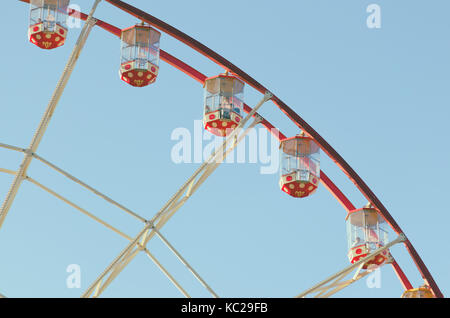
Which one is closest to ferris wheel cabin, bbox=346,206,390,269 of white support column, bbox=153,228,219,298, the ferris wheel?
the ferris wheel

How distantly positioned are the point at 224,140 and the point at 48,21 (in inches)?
183

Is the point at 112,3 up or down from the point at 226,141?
up

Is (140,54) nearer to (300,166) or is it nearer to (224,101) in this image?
(224,101)

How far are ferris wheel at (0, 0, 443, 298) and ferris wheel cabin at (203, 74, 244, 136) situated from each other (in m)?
0.02

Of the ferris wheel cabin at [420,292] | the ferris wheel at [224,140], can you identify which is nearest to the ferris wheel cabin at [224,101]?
the ferris wheel at [224,140]

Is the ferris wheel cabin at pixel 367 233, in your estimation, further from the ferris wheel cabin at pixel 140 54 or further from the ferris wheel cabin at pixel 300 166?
the ferris wheel cabin at pixel 140 54

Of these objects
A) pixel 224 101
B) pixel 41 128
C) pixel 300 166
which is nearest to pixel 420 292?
pixel 300 166

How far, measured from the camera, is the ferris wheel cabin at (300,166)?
22406mm
